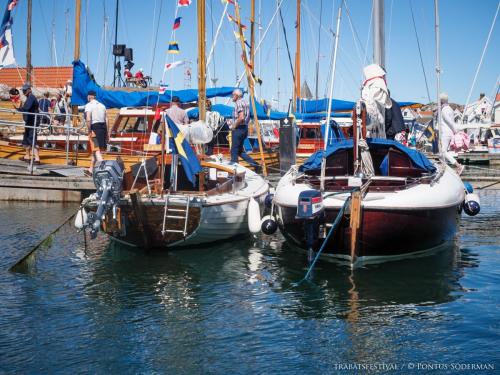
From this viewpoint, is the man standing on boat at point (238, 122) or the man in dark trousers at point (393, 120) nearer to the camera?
the man in dark trousers at point (393, 120)

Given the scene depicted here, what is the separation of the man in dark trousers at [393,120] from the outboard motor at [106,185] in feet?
18.7

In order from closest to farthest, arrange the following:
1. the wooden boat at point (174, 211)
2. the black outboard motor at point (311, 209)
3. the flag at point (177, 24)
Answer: the black outboard motor at point (311, 209), the wooden boat at point (174, 211), the flag at point (177, 24)

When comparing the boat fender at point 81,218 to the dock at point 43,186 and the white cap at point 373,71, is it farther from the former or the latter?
the white cap at point 373,71

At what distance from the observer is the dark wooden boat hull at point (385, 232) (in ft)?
28.9

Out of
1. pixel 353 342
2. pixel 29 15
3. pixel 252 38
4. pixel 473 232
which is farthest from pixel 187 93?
pixel 353 342

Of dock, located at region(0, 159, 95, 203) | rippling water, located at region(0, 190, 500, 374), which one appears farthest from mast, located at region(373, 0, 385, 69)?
dock, located at region(0, 159, 95, 203)

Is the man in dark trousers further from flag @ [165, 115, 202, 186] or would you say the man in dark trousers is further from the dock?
the dock

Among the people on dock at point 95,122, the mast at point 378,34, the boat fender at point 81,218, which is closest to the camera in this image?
the boat fender at point 81,218

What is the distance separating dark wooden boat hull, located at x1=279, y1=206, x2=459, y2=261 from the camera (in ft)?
28.9

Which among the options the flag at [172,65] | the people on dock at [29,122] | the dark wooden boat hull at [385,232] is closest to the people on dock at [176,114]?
the flag at [172,65]

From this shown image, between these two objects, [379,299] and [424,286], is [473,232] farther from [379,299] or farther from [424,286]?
[379,299]

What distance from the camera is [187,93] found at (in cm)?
2053

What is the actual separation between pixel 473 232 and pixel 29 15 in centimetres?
1948

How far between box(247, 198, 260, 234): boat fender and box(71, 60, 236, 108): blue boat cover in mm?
8436
